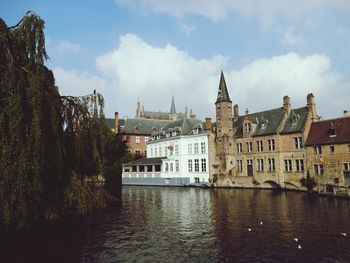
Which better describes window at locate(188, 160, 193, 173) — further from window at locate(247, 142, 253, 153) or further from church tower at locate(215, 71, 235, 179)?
window at locate(247, 142, 253, 153)

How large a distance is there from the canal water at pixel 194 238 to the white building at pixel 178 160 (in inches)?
1064

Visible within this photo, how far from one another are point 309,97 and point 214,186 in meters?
19.0

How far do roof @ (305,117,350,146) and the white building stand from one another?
16746mm

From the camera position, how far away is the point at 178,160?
55031 millimetres

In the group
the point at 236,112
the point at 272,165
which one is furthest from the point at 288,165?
the point at 236,112

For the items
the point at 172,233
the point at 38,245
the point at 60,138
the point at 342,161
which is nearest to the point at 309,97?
the point at 342,161

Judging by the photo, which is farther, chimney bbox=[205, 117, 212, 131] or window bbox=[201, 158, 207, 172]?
chimney bbox=[205, 117, 212, 131]

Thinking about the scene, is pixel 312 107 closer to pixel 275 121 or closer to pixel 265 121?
pixel 275 121

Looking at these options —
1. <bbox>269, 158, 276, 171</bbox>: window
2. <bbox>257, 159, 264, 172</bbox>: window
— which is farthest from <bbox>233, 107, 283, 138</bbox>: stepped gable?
<bbox>257, 159, 264, 172</bbox>: window

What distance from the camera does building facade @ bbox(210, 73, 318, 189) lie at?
139ft

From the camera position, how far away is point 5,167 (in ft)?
44.2

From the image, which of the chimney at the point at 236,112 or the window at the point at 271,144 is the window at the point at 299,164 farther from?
the chimney at the point at 236,112

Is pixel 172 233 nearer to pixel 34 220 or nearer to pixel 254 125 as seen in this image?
pixel 34 220

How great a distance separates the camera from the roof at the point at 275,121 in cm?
4325
